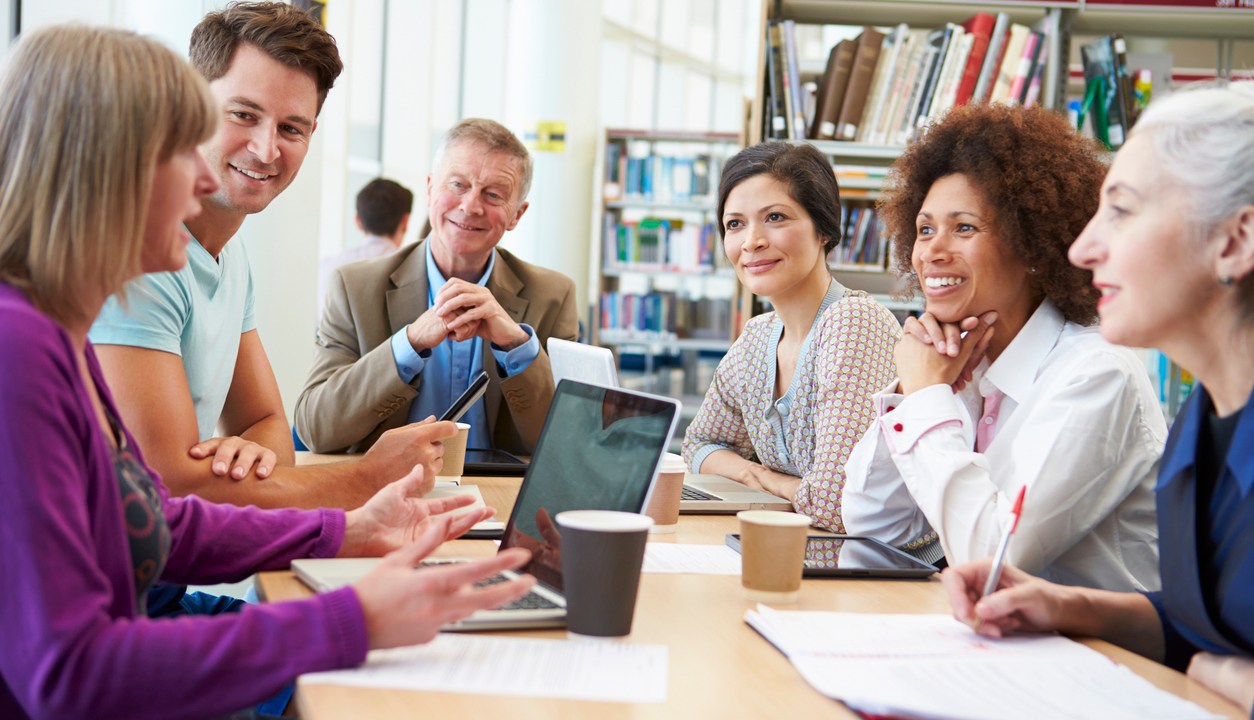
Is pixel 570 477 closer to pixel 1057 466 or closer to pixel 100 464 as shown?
pixel 100 464

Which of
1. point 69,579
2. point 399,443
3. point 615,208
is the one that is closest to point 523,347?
point 399,443

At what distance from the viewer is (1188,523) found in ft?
3.76

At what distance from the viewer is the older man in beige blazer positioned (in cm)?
239

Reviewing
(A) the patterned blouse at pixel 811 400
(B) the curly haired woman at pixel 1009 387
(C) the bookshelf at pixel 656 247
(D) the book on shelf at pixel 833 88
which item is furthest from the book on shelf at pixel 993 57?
(C) the bookshelf at pixel 656 247

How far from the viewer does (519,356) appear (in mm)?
2465

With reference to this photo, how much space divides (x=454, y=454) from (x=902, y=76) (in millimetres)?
2430

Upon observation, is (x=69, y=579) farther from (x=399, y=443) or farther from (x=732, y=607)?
(x=399, y=443)

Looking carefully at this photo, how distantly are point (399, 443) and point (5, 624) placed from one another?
36.4 inches

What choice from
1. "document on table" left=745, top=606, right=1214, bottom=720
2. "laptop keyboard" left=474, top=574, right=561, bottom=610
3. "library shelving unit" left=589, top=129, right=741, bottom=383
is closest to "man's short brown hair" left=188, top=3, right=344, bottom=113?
"laptop keyboard" left=474, top=574, right=561, bottom=610

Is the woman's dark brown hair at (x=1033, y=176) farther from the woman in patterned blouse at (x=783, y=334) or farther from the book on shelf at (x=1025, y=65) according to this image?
the book on shelf at (x=1025, y=65)

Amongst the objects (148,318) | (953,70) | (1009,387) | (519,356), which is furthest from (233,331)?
(953,70)

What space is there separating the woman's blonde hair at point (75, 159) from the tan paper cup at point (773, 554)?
0.71 m

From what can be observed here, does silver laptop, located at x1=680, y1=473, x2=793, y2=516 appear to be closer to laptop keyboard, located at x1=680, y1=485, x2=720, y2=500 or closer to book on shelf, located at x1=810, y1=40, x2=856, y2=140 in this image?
laptop keyboard, located at x1=680, y1=485, x2=720, y2=500

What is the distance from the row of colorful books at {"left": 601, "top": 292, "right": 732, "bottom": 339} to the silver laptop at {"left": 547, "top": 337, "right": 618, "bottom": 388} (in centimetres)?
346
